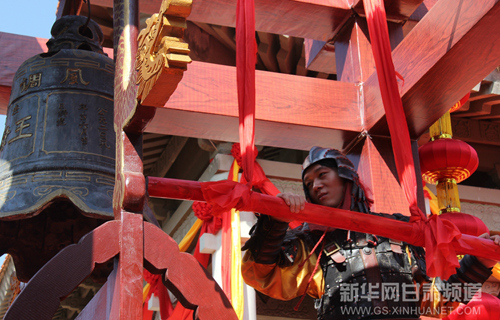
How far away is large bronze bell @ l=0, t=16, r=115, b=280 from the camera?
2.34 m

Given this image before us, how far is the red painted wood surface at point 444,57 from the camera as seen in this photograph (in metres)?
2.50

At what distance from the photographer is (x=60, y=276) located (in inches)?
70.2

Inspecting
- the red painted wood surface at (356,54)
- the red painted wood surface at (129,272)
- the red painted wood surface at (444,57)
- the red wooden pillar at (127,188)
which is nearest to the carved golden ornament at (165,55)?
the red wooden pillar at (127,188)

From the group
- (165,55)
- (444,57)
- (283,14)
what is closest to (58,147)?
(165,55)

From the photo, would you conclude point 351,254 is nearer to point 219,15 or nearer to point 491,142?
point 219,15

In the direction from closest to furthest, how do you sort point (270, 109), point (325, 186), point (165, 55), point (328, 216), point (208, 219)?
point (165, 55) < point (328, 216) < point (325, 186) < point (270, 109) < point (208, 219)

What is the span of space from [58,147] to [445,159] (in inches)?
101

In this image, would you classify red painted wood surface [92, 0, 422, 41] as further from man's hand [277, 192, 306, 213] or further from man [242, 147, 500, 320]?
man's hand [277, 192, 306, 213]

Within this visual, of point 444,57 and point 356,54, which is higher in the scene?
point 356,54

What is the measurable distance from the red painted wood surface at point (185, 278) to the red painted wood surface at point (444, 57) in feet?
4.92

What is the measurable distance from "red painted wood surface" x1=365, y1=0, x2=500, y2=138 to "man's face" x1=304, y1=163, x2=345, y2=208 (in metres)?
0.48

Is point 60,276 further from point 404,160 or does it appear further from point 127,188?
point 404,160

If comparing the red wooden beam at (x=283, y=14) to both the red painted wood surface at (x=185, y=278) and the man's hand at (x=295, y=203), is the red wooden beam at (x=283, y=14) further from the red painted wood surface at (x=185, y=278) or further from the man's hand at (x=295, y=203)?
the red painted wood surface at (x=185, y=278)

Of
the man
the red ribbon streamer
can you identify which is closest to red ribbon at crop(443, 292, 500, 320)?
the man
